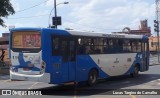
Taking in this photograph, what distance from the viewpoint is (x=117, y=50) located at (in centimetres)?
2341

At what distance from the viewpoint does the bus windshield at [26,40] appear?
57.3 feet

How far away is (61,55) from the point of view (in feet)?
59.2

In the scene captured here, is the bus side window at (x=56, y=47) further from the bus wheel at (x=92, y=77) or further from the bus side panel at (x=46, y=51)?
the bus wheel at (x=92, y=77)

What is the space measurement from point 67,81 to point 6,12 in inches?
1118

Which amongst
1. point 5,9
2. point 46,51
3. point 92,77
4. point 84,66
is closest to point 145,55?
point 92,77

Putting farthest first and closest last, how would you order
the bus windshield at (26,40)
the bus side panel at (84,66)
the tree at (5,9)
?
1. the tree at (5,9)
2. the bus side panel at (84,66)
3. the bus windshield at (26,40)

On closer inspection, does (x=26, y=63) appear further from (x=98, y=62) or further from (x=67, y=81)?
(x=98, y=62)

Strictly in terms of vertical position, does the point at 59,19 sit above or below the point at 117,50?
above

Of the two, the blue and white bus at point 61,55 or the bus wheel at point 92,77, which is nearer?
the blue and white bus at point 61,55

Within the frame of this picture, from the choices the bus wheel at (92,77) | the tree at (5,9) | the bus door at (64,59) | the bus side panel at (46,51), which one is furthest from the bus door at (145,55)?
the tree at (5,9)

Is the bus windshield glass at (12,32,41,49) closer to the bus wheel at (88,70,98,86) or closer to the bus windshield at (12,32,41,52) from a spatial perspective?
the bus windshield at (12,32,41,52)

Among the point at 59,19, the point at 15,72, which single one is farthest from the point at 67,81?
the point at 59,19

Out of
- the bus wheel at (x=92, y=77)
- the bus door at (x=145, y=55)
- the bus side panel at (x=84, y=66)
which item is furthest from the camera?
the bus door at (x=145, y=55)

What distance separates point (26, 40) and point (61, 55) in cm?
172
